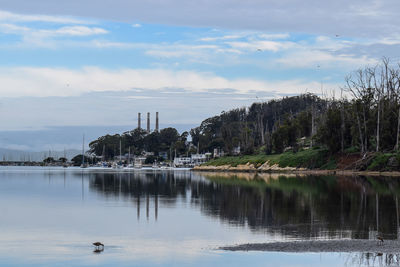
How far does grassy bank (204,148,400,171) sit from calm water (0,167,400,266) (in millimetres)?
35476

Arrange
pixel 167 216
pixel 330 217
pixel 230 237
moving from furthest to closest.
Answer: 1. pixel 167 216
2. pixel 330 217
3. pixel 230 237

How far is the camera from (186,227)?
2945cm

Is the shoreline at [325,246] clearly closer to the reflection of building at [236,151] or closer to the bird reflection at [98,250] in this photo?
the bird reflection at [98,250]

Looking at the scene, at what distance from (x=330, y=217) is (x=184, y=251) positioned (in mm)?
12380

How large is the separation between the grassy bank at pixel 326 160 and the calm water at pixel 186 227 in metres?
35.5

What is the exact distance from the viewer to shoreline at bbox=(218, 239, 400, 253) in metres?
21.4

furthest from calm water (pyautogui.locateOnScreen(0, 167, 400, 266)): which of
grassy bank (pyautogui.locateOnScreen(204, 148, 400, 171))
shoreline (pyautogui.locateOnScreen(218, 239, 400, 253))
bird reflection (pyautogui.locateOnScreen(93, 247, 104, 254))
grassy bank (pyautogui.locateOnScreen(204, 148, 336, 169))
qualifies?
grassy bank (pyautogui.locateOnScreen(204, 148, 336, 169))

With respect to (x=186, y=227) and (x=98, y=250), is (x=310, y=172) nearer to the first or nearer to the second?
(x=186, y=227)

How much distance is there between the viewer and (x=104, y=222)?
31.6 metres

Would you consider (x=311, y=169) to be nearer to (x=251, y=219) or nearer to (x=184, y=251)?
(x=251, y=219)

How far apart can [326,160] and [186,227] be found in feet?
237

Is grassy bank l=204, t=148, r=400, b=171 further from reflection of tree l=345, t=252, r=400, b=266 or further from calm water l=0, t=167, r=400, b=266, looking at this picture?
reflection of tree l=345, t=252, r=400, b=266

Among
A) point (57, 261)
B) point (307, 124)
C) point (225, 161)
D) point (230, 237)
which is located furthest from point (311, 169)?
point (57, 261)

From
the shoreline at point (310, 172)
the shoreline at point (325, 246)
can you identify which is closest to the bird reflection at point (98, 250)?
the shoreline at point (325, 246)
